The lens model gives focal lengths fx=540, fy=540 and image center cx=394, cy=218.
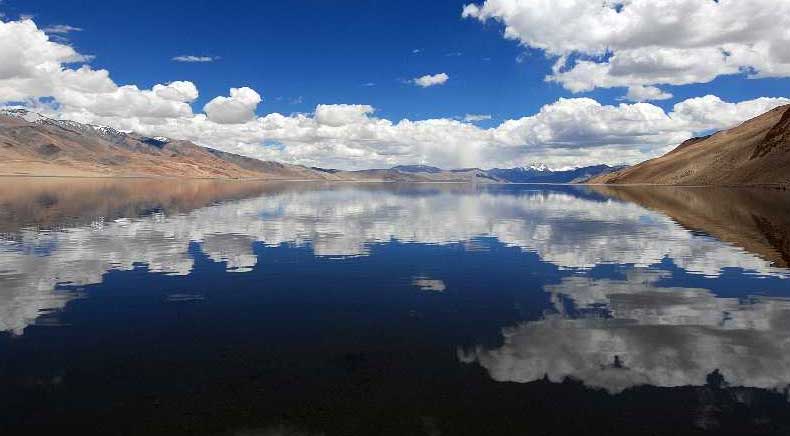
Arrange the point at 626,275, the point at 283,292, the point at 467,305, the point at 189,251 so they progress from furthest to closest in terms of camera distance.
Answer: the point at 189,251 → the point at 626,275 → the point at 283,292 → the point at 467,305

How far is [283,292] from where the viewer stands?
25.7 metres

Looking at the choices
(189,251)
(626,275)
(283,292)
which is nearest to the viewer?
(283,292)

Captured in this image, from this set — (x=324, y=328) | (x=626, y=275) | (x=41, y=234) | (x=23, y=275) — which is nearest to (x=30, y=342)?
(x=324, y=328)

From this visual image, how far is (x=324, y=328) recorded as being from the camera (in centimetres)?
1945

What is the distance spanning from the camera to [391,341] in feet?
58.8

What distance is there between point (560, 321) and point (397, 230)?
111 ft

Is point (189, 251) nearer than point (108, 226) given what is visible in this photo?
Yes

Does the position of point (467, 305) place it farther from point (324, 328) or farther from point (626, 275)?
point (626, 275)

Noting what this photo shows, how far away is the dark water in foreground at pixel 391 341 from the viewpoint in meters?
12.5

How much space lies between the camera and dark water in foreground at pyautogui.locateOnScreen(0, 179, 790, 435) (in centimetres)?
1245

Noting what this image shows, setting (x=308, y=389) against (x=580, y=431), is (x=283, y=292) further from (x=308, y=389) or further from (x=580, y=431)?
(x=580, y=431)

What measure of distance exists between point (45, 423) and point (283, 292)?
1397cm

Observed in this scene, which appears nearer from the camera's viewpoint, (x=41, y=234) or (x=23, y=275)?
(x=23, y=275)

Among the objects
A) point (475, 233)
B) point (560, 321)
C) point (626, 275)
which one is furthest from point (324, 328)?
point (475, 233)
